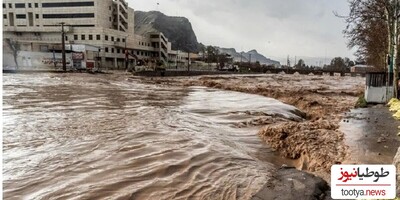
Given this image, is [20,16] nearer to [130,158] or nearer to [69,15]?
[69,15]

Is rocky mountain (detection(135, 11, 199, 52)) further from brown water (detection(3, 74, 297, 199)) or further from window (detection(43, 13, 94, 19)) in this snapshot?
brown water (detection(3, 74, 297, 199))

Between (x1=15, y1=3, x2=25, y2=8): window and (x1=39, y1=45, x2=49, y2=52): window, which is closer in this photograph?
(x1=39, y1=45, x2=49, y2=52): window

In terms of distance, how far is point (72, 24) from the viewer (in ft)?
180

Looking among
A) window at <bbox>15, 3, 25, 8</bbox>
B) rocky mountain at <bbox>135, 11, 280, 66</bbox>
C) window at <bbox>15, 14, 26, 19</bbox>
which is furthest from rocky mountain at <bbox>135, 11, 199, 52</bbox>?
window at <bbox>15, 14, 26, 19</bbox>

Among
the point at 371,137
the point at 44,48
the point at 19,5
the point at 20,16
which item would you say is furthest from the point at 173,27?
the point at 371,137

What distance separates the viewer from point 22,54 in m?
37.5

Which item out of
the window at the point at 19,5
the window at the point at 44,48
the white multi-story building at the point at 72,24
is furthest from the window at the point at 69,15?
the window at the point at 44,48

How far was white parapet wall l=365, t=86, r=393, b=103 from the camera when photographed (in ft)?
33.6

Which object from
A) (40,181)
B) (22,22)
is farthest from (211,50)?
(40,181)

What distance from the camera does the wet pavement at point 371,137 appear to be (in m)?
4.55
